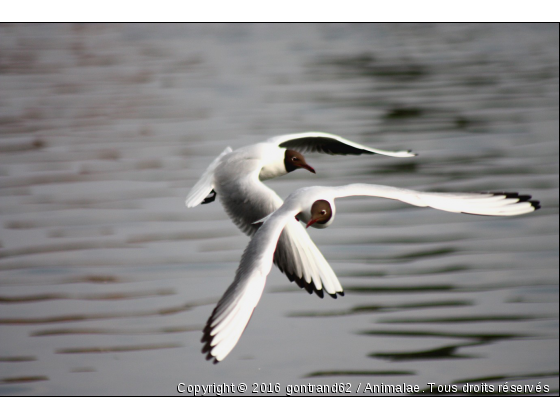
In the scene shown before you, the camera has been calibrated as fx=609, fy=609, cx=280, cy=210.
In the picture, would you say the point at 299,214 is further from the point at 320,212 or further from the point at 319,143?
the point at 319,143

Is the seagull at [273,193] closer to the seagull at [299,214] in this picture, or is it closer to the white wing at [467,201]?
the seagull at [299,214]

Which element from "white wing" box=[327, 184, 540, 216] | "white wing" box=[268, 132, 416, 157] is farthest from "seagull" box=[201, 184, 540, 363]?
"white wing" box=[268, 132, 416, 157]

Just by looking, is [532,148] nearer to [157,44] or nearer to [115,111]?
[115,111]

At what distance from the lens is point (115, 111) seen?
2822 millimetres

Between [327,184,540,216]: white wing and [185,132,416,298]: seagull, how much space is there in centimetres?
18

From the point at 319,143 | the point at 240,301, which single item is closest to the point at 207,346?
the point at 240,301

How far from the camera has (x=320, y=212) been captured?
1.41 meters

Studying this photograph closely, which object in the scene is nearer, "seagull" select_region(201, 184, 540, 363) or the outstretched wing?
"seagull" select_region(201, 184, 540, 363)

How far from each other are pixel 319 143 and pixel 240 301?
3.10ft

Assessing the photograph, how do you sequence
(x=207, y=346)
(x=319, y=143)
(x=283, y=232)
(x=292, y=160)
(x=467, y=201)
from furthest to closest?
(x=319, y=143) → (x=292, y=160) → (x=283, y=232) → (x=467, y=201) → (x=207, y=346)

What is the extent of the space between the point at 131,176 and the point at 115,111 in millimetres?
714

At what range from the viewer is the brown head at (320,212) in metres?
1.40

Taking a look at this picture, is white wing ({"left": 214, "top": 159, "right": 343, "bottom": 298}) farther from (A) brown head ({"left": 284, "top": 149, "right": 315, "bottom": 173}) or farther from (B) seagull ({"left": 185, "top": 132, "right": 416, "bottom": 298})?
(A) brown head ({"left": 284, "top": 149, "right": 315, "bottom": 173})

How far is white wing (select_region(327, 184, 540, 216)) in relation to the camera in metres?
1.38
